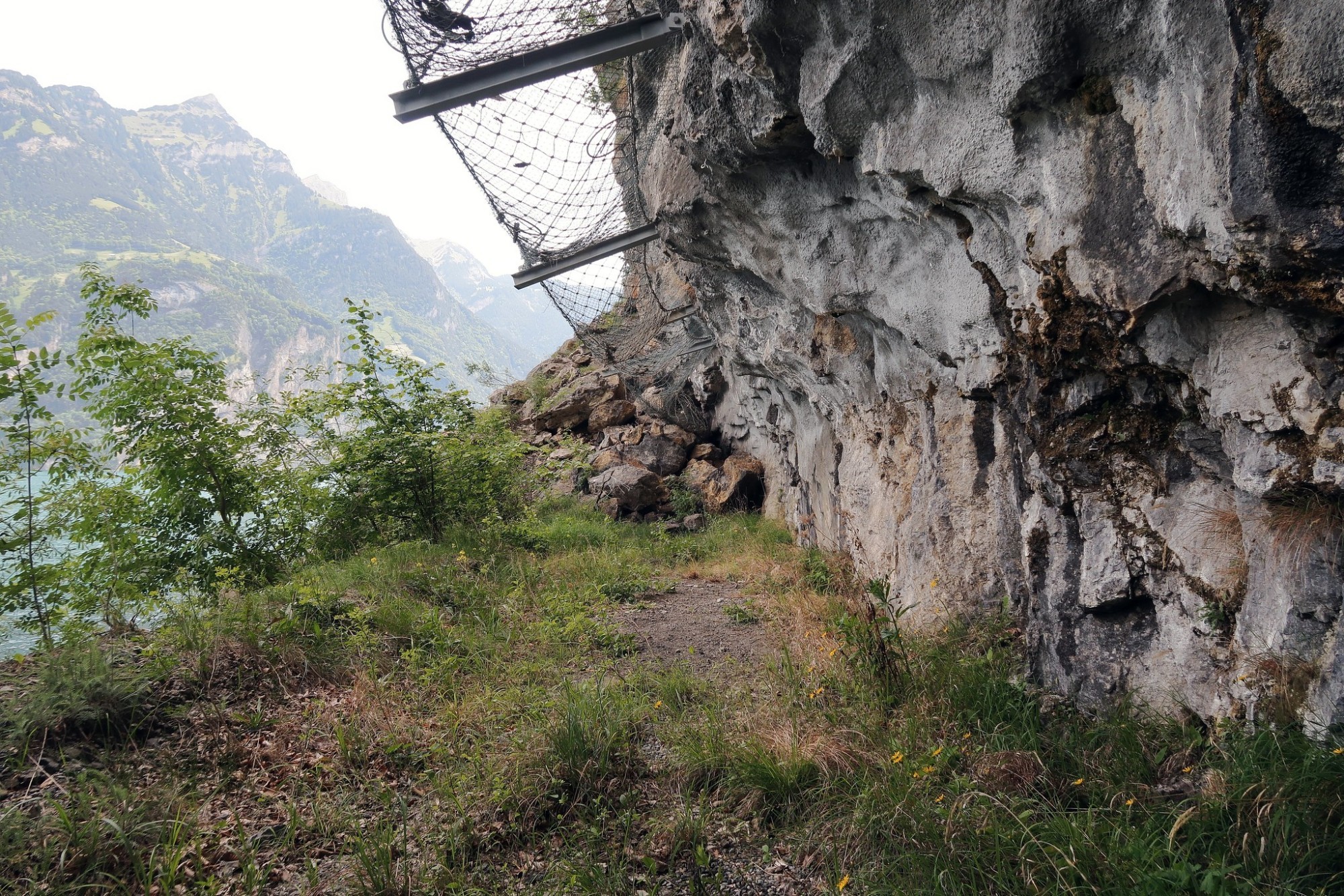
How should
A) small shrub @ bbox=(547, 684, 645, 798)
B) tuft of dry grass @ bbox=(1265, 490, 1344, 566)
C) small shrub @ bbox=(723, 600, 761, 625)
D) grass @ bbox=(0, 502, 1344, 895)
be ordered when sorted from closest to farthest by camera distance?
tuft of dry grass @ bbox=(1265, 490, 1344, 566) < grass @ bbox=(0, 502, 1344, 895) < small shrub @ bbox=(547, 684, 645, 798) < small shrub @ bbox=(723, 600, 761, 625)

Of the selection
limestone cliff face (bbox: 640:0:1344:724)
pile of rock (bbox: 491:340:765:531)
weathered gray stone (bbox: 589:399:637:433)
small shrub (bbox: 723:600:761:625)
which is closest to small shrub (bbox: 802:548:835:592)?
small shrub (bbox: 723:600:761:625)

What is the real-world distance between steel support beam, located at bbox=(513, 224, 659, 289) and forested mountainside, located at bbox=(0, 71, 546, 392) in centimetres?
4766

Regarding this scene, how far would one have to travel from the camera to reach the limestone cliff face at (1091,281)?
1440mm

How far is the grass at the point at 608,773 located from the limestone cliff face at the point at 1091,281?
0.30 m

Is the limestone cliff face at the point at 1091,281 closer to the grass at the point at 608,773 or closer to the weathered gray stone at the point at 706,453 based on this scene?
the grass at the point at 608,773

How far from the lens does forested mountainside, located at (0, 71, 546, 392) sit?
80.6 m

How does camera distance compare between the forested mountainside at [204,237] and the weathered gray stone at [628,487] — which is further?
the forested mountainside at [204,237]

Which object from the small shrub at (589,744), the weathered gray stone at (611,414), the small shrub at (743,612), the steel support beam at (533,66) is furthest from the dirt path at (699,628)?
the weathered gray stone at (611,414)

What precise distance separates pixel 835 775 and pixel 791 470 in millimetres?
5741

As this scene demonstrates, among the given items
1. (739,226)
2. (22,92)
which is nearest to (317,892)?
(739,226)

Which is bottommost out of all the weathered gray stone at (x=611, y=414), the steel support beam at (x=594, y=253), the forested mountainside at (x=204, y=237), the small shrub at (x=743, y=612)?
the small shrub at (x=743, y=612)

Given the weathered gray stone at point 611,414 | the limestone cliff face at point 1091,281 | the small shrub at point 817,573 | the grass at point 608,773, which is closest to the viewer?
the limestone cliff face at point 1091,281

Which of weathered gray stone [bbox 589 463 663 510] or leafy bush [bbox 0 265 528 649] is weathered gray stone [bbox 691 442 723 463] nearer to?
weathered gray stone [bbox 589 463 663 510]

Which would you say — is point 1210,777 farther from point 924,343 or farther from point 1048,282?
point 924,343
